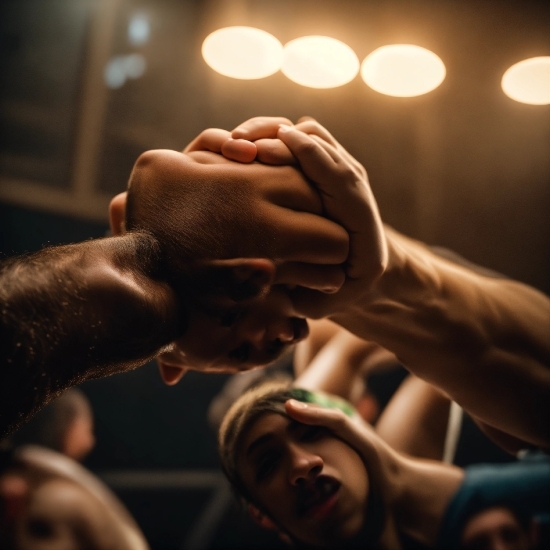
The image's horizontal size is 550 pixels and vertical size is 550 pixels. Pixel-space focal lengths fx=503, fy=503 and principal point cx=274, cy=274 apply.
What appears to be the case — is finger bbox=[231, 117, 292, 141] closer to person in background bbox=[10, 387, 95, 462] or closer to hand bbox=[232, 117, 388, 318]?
hand bbox=[232, 117, 388, 318]

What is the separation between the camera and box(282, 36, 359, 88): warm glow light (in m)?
0.79

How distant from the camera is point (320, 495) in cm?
59

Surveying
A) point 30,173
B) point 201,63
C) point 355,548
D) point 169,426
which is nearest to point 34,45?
point 30,173

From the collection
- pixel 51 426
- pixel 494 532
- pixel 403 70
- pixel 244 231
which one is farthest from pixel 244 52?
pixel 51 426

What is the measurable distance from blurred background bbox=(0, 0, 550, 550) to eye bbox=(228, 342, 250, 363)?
0.25 metres

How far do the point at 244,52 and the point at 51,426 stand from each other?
3.04 ft

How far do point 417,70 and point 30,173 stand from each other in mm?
1117

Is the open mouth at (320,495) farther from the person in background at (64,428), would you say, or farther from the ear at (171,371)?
the person in background at (64,428)

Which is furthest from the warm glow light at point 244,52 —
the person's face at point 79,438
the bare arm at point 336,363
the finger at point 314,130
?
the person's face at point 79,438

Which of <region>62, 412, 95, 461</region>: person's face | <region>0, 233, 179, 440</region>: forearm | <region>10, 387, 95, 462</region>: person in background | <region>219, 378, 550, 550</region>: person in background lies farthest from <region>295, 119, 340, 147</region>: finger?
<region>62, 412, 95, 461</region>: person's face

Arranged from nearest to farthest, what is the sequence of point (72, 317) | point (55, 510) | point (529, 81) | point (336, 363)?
point (72, 317), point (529, 81), point (336, 363), point (55, 510)

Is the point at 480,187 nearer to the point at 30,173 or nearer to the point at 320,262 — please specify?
the point at 320,262

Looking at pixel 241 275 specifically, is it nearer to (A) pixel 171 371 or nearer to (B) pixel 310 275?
(B) pixel 310 275

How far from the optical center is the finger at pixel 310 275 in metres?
0.49
